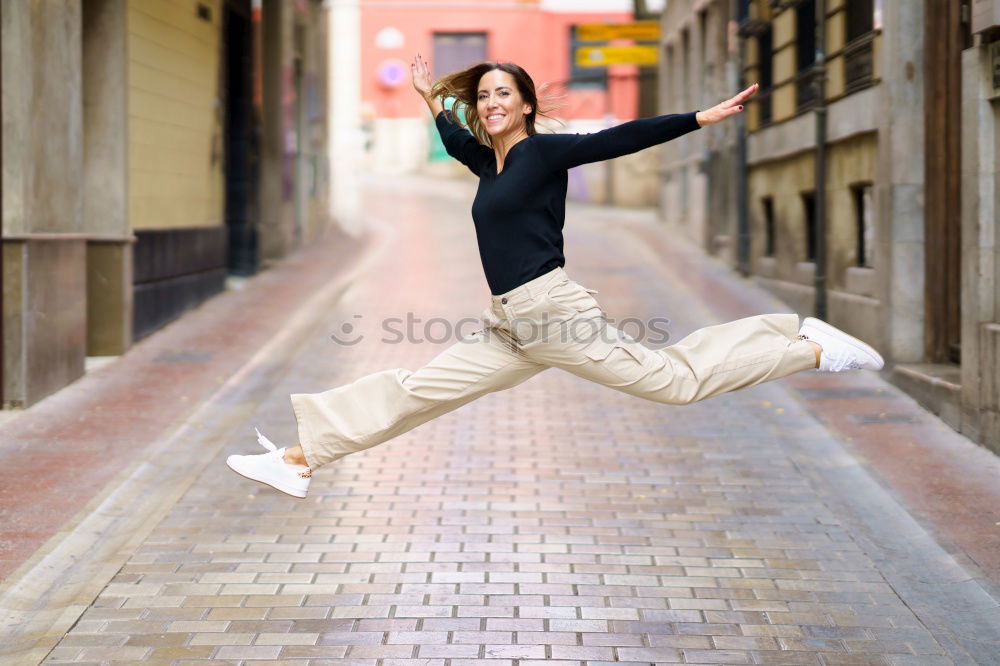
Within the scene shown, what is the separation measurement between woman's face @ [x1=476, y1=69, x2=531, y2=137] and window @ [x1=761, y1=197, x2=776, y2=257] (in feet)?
47.0

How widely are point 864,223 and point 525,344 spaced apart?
9796 mm

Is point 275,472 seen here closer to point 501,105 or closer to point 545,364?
point 545,364

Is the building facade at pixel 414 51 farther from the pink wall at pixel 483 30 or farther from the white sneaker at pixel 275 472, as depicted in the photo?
the white sneaker at pixel 275 472

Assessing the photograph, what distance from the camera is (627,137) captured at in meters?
4.83

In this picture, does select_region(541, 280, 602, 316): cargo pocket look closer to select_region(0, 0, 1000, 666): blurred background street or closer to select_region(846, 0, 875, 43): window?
select_region(0, 0, 1000, 666): blurred background street

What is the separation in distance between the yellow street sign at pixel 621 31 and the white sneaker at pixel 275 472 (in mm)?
28786

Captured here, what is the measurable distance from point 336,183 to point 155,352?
636 inches

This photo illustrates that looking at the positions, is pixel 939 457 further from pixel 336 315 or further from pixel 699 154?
pixel 699 154

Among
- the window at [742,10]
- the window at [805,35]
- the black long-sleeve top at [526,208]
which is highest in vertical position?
the window at [742,10]

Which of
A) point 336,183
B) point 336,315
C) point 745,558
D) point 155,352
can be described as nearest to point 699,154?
point 336,183

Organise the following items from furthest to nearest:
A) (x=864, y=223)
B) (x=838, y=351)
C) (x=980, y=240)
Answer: (x=864, y=223) → (x=980, y=240) → (x=838, y=351)

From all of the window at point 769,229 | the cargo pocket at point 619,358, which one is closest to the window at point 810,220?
the window at point 769,229

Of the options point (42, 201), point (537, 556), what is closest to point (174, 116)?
point (42, 201)

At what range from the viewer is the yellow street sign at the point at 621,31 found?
108 ft
